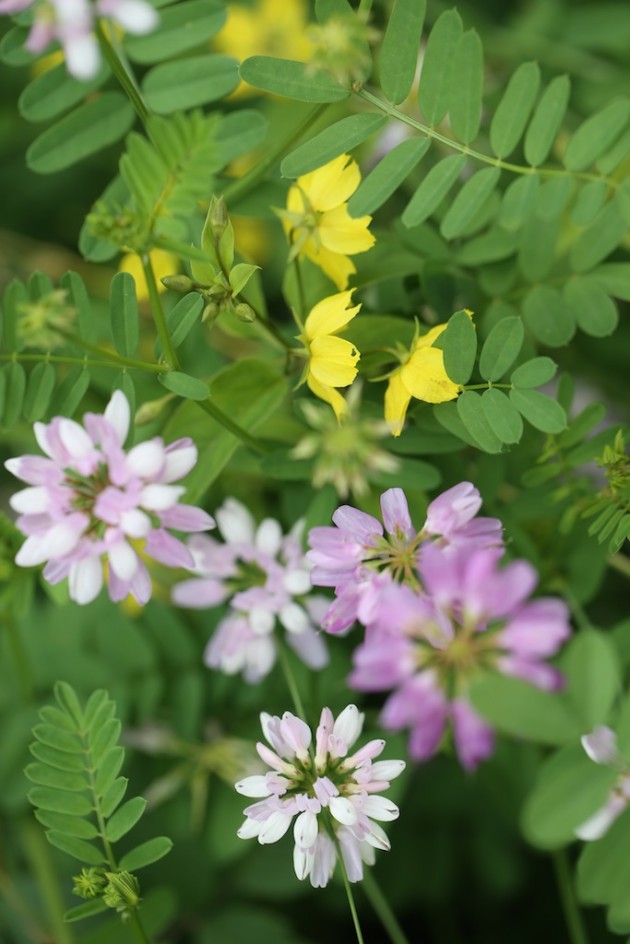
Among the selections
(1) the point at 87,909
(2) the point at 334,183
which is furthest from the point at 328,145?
(1) the point at 87,909

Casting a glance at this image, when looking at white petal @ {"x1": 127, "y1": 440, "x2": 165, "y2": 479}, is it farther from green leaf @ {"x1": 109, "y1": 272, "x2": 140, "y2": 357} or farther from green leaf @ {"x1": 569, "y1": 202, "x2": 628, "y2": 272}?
green leaf @ {"x1": 569, "y1": 202, "x2": 628, "y2": 272}

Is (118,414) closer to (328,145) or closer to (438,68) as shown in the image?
(328,145)

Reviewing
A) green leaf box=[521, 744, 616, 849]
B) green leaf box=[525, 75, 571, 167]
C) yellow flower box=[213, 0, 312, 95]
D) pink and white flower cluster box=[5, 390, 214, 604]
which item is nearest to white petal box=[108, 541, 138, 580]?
pink and white flower cluster box=[5, 390, 214, 604]

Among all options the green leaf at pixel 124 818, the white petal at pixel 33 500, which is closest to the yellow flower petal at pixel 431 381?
the white petal at pixel 33 500

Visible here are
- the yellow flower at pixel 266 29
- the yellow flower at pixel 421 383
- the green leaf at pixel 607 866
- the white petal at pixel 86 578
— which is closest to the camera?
the green leaf at pixel 607 866

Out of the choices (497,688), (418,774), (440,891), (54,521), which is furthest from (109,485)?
(440,891)

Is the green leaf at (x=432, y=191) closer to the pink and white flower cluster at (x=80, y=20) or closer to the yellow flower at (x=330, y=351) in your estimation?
the yellow flower at (x=330, y=351)

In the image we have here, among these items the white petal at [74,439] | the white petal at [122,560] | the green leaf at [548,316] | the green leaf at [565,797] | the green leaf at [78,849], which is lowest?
the green leaf at [78,849]
